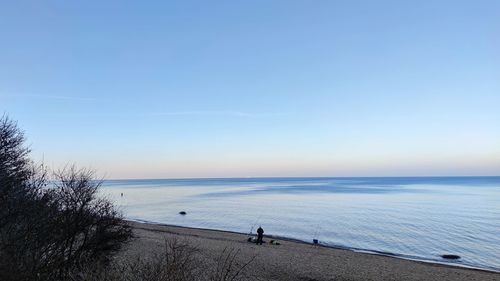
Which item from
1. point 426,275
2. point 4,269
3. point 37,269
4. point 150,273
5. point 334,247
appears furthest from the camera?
point 334,247

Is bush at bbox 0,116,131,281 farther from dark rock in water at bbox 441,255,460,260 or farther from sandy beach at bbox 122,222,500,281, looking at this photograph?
dark rock in water at bbox 441,255,460,260

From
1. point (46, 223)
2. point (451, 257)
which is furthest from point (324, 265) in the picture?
point (46, 223)

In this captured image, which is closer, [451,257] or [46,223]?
[46,223]

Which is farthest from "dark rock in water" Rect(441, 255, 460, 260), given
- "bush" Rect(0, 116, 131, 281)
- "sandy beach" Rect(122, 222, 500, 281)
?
"bush" Rect(0, 116, 131, 281)

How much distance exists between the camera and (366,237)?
1566 inches

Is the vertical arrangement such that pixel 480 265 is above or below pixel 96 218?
below

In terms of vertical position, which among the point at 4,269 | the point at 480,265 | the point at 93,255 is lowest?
the point at 480,265

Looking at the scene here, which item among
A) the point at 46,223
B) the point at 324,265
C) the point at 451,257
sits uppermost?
the point at 46,223

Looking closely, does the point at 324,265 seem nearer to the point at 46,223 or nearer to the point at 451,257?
the point at 451,257

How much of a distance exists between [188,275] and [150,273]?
0.60m

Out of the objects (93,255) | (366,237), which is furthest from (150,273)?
(366,237)

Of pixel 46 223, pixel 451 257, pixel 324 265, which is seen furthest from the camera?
pixel 451 257

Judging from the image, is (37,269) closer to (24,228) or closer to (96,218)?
(24,228)

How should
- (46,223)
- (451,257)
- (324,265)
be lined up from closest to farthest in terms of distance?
(46,223)
(324,265)
(451,257)
